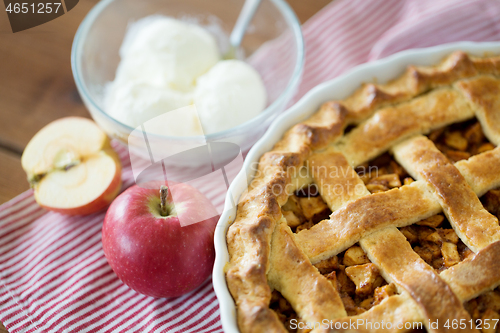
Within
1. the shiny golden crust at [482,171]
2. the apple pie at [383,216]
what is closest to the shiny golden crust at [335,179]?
the apple pie at [383,216]

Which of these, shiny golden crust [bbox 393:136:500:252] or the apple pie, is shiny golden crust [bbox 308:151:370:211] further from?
shiny golden crust [bbox 393:136:500:252]

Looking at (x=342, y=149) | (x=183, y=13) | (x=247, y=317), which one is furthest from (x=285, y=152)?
(x=183, y=13)

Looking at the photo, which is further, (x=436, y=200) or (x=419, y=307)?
(x=436, y=200)

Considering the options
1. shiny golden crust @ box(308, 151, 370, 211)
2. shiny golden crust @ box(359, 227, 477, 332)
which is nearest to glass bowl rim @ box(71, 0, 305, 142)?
shiny golden crust @ box(308, 151, 370, 211)

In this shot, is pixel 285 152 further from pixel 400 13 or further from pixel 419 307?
pixel 400 13

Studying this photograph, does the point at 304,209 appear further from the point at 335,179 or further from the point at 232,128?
the point at 232,128

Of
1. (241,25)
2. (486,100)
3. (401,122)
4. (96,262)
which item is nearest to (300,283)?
(401,122)
